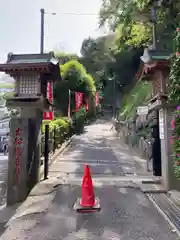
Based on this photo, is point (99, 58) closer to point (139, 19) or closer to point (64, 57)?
point (64, 57)

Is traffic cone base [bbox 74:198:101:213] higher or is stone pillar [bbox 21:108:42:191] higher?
stone pillar [bbox 21:108:42:191]

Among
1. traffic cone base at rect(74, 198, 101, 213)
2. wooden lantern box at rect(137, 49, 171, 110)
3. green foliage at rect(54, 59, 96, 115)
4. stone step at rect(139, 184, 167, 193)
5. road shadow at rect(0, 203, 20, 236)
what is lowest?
road shadow at rect(0, 203, 20, 236)

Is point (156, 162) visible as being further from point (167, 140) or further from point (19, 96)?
point (19, 96)

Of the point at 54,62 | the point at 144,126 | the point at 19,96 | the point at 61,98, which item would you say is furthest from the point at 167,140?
the point at 61,98

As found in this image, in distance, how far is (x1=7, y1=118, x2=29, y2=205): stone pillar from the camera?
6.65m

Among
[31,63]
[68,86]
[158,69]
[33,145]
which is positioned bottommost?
[33,145]

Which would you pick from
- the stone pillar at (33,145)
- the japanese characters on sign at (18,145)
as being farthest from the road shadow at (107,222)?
the japanese characters on sign at (18,145)

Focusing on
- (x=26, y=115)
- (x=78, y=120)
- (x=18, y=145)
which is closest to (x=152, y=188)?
(x=18, y=145)

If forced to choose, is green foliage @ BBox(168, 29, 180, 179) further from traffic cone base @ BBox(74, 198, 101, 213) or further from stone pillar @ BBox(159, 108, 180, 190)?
traffic cone base @ BBox(74, 198, 101, 213)

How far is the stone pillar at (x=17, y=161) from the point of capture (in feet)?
21.8

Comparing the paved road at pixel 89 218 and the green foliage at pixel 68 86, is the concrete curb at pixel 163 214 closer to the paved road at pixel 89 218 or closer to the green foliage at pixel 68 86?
the paved road at pixel 89 218

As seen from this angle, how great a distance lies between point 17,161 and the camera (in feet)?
22.3

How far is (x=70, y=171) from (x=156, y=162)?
348 cm

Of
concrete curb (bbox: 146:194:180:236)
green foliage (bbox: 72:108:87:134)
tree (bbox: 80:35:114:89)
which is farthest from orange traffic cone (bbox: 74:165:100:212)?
tree (bbox: 80:35:114:89)
